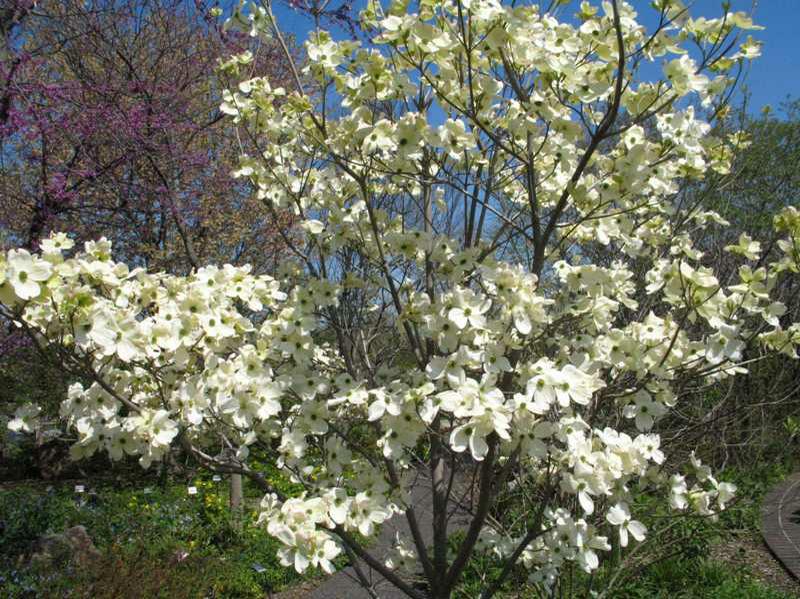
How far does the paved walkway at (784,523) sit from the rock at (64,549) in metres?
5.06

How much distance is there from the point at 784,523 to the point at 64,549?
601 cm

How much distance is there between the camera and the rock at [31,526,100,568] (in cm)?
449

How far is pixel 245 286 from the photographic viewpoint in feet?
7.25

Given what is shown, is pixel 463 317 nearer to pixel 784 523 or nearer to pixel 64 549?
pixel 64 549

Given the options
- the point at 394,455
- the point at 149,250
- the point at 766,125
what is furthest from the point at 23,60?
the point at 766,125

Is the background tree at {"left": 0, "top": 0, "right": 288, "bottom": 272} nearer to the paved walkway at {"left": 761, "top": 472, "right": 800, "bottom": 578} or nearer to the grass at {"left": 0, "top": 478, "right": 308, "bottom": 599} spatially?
the grass at {"left": 0, "top": 478, "right": 308, "bottom": 599}

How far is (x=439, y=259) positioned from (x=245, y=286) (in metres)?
0.66

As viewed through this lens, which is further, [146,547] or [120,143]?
[120,143]

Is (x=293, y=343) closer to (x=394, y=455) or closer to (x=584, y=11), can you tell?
(x=394, y=455)

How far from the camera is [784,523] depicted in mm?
5938

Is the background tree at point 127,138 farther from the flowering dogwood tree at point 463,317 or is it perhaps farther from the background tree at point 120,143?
the flowering dogwood tree at point 463,317

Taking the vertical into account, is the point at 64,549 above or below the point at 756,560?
above

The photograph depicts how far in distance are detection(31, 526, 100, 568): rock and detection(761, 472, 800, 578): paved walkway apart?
5.06 m

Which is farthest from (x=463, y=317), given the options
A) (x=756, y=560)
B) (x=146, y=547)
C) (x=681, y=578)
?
(x=756, y=560)
